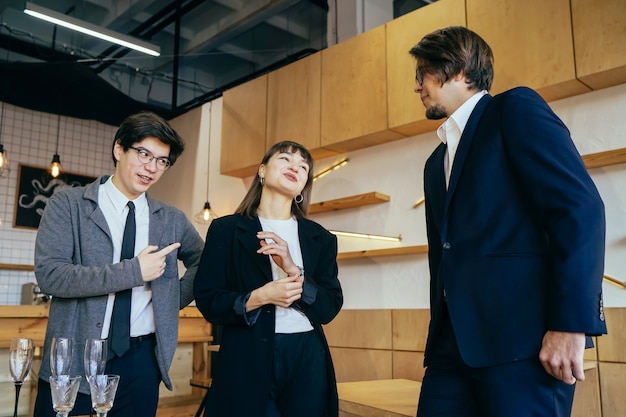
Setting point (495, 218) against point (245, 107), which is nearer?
point (495, 218)

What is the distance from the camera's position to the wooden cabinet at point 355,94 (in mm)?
3807

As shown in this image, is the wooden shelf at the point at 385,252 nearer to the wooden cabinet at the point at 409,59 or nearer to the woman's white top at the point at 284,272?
the wooden cabinet at the point at 409,59

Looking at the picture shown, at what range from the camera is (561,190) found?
1.21 meters

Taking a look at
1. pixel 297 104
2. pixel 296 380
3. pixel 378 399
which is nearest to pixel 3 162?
pixel 297 104

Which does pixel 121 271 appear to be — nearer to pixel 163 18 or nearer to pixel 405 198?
pixel 405 198

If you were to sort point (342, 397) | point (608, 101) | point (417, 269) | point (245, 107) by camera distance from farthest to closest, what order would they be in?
point (245, 107) < point (417, 269) < point (608, 101) < point (342, 397)

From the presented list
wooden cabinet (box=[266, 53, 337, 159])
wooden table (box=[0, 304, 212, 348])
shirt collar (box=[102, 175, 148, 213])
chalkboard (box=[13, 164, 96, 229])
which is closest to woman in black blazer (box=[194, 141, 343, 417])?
shirt collar (box=[102, 175, 148, 213])

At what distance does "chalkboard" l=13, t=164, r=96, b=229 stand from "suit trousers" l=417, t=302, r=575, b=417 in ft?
17.5

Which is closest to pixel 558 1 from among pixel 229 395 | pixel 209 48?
pixel 229 395

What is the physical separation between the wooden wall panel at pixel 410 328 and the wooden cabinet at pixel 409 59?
116 cm

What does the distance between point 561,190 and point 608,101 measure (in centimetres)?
207

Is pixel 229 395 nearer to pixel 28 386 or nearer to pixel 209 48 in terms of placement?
pixel 28 386

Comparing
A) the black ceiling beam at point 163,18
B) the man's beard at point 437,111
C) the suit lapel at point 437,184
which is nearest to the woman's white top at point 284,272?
the suit lapel at point 437,184

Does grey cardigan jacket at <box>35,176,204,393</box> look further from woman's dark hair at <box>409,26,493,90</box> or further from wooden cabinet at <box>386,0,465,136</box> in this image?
wooden cabinet at <box>386,0,465,136</box>
